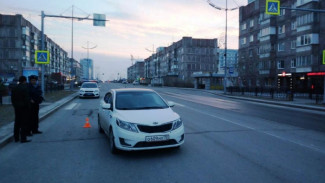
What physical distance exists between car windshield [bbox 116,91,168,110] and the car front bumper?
37.9 inches

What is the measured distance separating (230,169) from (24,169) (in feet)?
13.3

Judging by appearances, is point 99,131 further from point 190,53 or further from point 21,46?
point 190,53

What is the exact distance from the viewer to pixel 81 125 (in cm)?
1015

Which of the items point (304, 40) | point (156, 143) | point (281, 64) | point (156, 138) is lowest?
point (156, 143)

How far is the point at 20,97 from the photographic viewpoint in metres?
7.05

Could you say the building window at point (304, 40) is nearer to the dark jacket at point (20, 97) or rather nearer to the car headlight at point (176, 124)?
the car headlight at point (176, 124)

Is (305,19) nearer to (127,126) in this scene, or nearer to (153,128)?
(153,128)

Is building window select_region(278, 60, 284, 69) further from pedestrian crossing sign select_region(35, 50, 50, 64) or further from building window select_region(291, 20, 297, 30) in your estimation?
pedestrian crossing sign select_region(35, 50, 50, 64)

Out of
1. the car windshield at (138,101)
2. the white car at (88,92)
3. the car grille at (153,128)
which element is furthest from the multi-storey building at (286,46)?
the car grille at (153,128)

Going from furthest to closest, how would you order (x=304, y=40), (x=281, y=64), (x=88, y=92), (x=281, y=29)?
1. (x=281, y=29)
2. (x=281, y=64)
3. (x=304, y=40)
4. (x=88, y=92)

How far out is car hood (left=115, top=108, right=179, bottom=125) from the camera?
571 centimetres

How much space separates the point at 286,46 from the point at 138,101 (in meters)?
42.0

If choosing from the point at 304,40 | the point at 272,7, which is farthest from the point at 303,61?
the point at 272,7

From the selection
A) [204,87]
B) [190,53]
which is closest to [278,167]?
[204,87]
